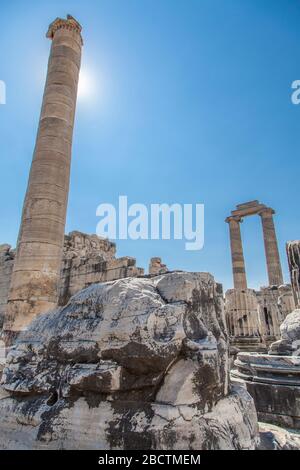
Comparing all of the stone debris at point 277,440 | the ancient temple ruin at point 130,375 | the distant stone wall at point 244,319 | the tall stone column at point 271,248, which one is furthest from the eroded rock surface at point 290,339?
the tall stone column at point 271,248

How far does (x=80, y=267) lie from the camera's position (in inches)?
454

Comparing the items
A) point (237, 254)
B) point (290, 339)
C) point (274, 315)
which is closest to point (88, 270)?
point (290, 339)

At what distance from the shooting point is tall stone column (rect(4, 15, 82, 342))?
8016mm

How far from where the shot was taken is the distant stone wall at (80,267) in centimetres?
1028

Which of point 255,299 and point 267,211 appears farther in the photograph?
point 267,211

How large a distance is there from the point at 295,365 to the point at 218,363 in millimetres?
3011

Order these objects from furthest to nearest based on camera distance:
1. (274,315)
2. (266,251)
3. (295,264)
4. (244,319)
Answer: (266,251) → (274,315) → (244,319) → (295,264)

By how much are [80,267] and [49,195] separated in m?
3.73

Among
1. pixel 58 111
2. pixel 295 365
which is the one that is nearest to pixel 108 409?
pixel 295 365

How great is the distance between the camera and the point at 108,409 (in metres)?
1.44

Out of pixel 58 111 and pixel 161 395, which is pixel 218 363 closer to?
pixel 161 395

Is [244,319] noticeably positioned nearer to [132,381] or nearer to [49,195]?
[49,195]

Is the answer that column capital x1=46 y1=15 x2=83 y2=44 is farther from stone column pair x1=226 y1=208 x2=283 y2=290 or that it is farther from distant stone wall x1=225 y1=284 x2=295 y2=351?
stone column pair x1=226 y1=208 x2=283 y2=290

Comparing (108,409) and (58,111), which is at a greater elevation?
(58,111)
